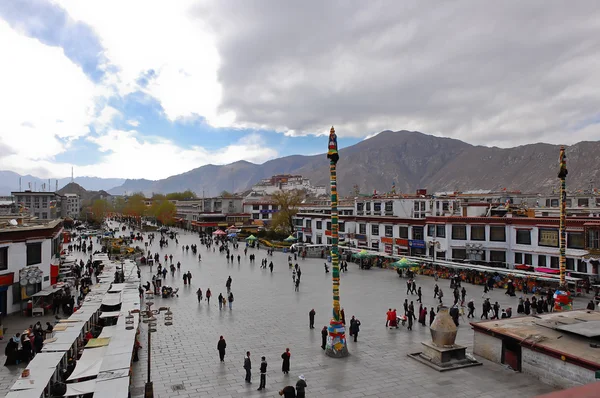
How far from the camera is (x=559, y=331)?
1620cm

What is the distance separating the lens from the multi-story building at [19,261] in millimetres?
24680

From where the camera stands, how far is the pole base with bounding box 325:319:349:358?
17328 mm

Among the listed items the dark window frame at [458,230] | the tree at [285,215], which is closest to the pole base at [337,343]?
the dark window frame at [458,230]

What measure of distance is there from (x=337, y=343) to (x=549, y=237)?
28.5 metres

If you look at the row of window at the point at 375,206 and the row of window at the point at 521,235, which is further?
the row of window at the point at 375,206

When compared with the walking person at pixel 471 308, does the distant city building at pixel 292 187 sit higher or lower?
higher

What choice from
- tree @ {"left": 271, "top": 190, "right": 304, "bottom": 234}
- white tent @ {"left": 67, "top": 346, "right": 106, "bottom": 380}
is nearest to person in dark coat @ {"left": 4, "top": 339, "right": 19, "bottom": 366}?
white tent @ {"left": 67, "top": 346, "right": 106, "bottom": 380}

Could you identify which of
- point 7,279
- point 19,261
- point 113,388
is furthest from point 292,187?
point 113,388

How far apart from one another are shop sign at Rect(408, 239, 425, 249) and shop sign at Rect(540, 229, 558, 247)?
12131 millimetres

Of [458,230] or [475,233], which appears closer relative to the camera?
[475,233]

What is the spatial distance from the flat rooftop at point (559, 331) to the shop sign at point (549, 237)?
1971cm

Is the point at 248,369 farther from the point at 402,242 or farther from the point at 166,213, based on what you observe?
the point at 166,213

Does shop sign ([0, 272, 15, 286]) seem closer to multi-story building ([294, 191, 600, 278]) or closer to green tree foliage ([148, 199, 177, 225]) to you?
multi-story building ([294, 191, 600, 278])

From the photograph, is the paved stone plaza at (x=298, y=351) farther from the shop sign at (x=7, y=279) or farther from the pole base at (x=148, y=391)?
the shop sign at (x=7, y=279)
